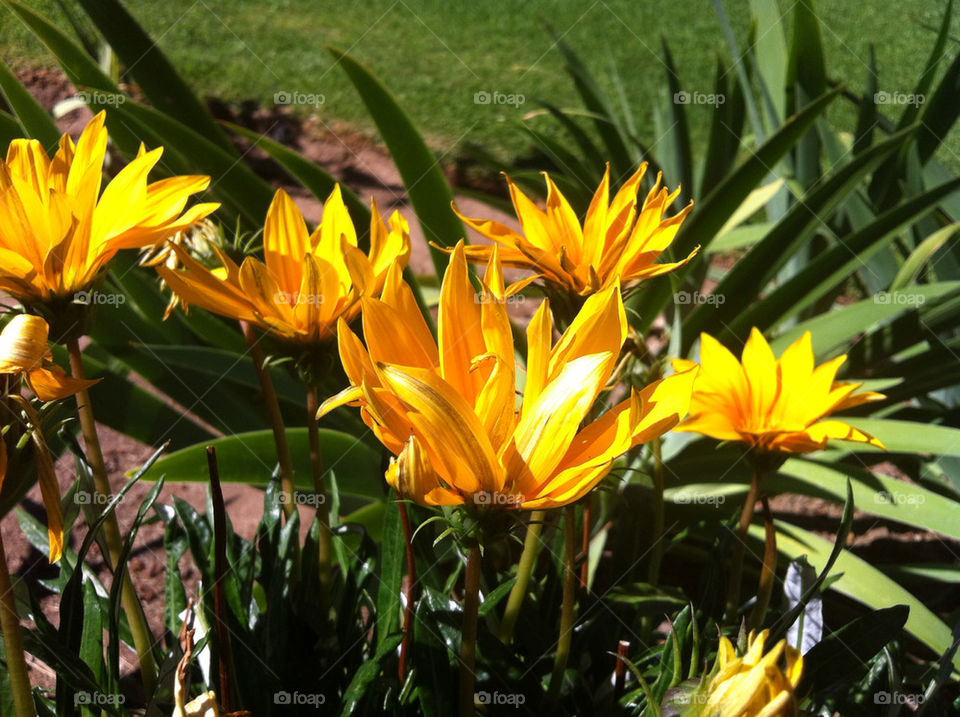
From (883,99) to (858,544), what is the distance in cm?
91

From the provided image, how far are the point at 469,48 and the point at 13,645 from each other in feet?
9.81

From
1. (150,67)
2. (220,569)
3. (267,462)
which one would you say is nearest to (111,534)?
(220,569)

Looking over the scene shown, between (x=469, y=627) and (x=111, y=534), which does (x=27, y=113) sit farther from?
(x=469, y=627)

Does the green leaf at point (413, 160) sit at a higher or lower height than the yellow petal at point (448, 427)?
higher

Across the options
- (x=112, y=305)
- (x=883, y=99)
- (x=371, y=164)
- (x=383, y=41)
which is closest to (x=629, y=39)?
(x=383, y=41)

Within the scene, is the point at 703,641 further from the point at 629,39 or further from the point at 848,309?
the point at 629,39

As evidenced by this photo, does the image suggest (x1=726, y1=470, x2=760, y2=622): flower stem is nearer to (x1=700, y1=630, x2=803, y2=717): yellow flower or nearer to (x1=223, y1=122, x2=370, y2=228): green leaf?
(x1=700, y1=630, x2=803, y2=717): yellow flower

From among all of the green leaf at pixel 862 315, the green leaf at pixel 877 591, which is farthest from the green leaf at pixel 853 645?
the green leaf at pixel 862 315

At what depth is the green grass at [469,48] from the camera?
9.59 feet

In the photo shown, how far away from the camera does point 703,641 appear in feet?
2.77

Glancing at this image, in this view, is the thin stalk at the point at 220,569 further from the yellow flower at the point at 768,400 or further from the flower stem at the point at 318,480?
the yellow flower at the point at 768,400

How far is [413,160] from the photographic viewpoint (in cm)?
128

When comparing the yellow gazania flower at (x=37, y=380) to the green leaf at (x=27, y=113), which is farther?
the green leaf at (x=27, y=113)

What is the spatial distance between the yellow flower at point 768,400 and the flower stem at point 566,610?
167mm
